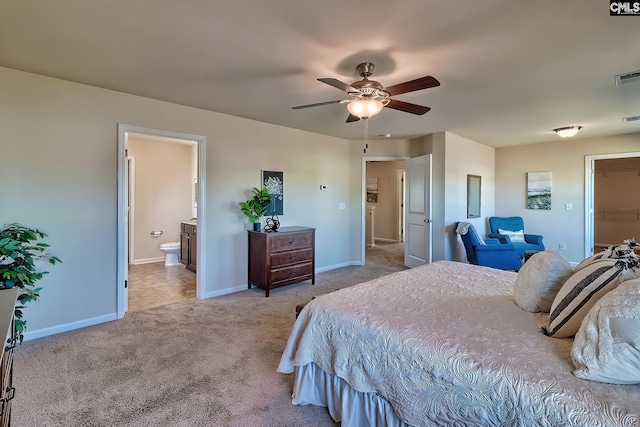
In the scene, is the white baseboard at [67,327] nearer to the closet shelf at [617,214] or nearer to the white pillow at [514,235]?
the white pillow at [514,235]

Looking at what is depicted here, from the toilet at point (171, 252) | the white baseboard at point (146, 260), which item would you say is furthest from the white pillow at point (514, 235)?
the white baseboard at point (146, 260)

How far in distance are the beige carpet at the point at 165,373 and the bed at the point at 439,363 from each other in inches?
14.4

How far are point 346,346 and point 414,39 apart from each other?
6.83ft

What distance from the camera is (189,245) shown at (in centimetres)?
537

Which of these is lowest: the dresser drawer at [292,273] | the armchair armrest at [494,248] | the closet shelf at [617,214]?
the dresser drawer at [292,273]

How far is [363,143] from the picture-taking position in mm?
5777

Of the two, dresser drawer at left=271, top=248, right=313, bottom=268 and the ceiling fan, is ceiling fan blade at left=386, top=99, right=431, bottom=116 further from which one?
dresser drawer at left=271, top=248, right=313, bottom=268

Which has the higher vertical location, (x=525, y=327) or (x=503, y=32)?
(x=503, y=32)

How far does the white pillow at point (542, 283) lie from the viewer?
166cm

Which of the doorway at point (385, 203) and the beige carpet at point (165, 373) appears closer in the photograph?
the beige carpet at point (165, 373)

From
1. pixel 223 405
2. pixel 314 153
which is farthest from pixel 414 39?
pixel 314 153

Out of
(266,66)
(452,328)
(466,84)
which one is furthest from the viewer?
(466,84)

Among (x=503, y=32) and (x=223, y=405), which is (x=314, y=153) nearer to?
(x=503, y=32)

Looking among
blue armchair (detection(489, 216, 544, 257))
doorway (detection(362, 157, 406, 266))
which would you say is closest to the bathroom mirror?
blue armchair (detection(489, 216, 544, 257))
